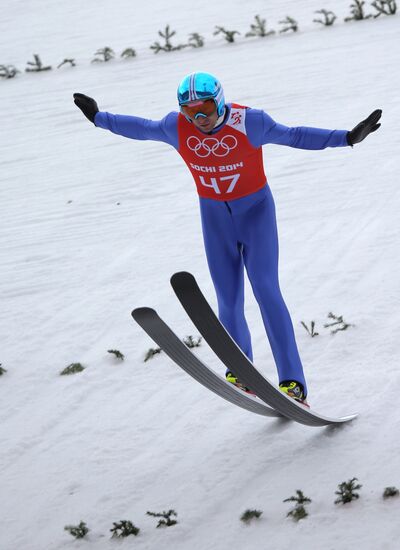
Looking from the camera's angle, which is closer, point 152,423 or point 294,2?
point 152,423

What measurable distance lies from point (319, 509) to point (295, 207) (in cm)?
466

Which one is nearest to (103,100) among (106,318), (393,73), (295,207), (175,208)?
(393,73)

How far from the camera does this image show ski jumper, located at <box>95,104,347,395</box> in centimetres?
484

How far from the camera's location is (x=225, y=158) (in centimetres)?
485

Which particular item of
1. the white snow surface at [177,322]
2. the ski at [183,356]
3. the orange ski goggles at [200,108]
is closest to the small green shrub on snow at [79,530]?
the white snow surface at [177,322]

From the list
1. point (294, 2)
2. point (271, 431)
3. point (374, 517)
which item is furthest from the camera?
point (294, 2)

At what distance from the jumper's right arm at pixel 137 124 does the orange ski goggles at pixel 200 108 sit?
0.22m

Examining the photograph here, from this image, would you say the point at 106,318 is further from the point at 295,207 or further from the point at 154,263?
the point at 295,207

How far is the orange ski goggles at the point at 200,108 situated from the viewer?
4.68 meters

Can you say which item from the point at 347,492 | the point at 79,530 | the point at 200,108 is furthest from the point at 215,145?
the point at 79,530

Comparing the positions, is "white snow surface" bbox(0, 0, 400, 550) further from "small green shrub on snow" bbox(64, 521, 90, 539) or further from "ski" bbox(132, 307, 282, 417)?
"ski" bbox(132, 307, 282, 417)

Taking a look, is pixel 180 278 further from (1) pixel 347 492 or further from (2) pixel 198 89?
(1) pixel 347 492

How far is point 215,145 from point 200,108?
0.75 ft

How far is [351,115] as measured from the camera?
36.2 ft
